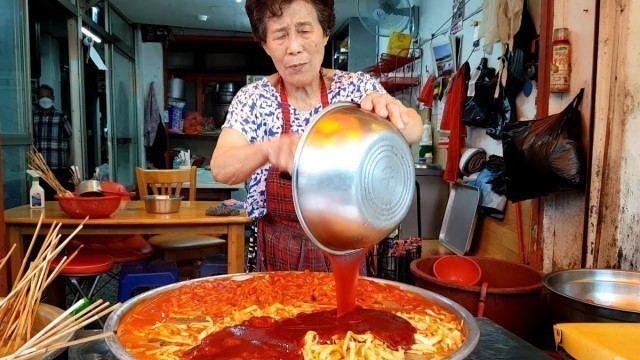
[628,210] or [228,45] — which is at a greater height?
[228,45]

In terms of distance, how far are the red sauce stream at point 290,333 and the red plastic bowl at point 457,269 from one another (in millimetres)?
939

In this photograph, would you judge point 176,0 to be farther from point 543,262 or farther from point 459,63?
point 543,262

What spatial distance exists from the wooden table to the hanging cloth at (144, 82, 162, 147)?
5.66m

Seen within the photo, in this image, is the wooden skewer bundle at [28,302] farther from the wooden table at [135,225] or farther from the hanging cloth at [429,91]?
the hanging cloth at [429,91]

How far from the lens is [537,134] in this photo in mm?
2318

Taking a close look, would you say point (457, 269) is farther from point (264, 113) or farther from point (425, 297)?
point (264, 113)

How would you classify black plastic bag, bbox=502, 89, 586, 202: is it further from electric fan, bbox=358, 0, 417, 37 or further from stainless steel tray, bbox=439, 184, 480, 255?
electric fan, bbox=358, 0, 417, 37

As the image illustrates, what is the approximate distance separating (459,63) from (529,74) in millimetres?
1478

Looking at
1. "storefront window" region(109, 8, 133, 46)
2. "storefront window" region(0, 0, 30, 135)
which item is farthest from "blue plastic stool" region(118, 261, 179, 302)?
"storefront window" region(109, 8, 133, 46)

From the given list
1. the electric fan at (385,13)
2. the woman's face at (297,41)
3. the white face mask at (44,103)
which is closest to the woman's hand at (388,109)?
the woman's face at (297,41)

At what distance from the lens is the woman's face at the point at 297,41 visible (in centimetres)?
157

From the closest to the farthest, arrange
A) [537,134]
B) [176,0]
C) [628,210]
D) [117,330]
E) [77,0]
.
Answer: [117,330], [628,210], [537,134], [77,0], [176,0]

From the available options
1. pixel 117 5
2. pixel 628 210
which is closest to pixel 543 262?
pixel 628 210

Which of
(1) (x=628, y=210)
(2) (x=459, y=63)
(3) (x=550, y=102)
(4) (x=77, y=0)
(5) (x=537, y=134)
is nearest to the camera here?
(1) (x=628, y=210)
